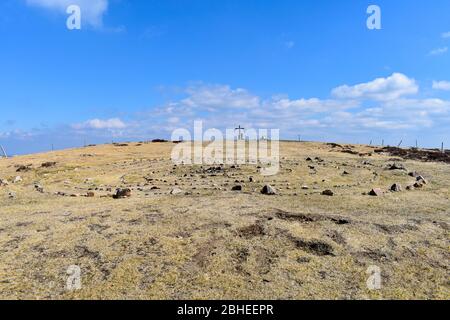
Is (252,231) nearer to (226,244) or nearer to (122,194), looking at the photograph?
(226,244)

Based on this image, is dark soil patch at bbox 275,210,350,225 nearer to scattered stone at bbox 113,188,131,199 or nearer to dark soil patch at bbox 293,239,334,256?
dark soil patch at bbox 293,239,334,256

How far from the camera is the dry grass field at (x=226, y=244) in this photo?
8.14 m

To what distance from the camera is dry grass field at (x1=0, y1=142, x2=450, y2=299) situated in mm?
8141

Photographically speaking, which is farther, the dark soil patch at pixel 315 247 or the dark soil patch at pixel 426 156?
the dark soil patch at pixel 426 156

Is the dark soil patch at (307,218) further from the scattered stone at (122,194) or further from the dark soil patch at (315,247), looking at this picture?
the scattered stone at (122,194)

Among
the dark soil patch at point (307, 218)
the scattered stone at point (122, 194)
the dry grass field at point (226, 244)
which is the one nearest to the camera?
the dry grass field at point (226, 244)

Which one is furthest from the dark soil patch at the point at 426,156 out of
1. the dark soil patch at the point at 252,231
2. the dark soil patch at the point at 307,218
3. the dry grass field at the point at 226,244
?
the dark soil patch at the point at 252,231

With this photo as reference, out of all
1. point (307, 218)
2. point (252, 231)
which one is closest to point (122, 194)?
point (252, 231)

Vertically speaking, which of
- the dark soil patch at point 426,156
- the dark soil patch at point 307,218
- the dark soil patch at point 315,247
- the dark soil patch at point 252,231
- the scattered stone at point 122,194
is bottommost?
the dark soil patch at point 315,247

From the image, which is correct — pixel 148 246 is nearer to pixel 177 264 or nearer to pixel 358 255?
pixel 177 264

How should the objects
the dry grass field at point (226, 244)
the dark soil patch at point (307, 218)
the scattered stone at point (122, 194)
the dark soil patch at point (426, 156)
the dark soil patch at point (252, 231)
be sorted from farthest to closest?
the dark soil patch at point (426, 156) → the scattered stone at point (122, 194) → the dark soil patch at point (307, 218) → the dark soil patch at point (252, 231) → the dry grass field at point (226, 244)

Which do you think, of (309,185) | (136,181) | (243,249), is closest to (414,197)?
(309,185)

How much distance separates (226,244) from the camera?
34.3 ft

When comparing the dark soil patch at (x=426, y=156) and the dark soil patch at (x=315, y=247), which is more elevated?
the dark soil patch at (x=426, y=156)
